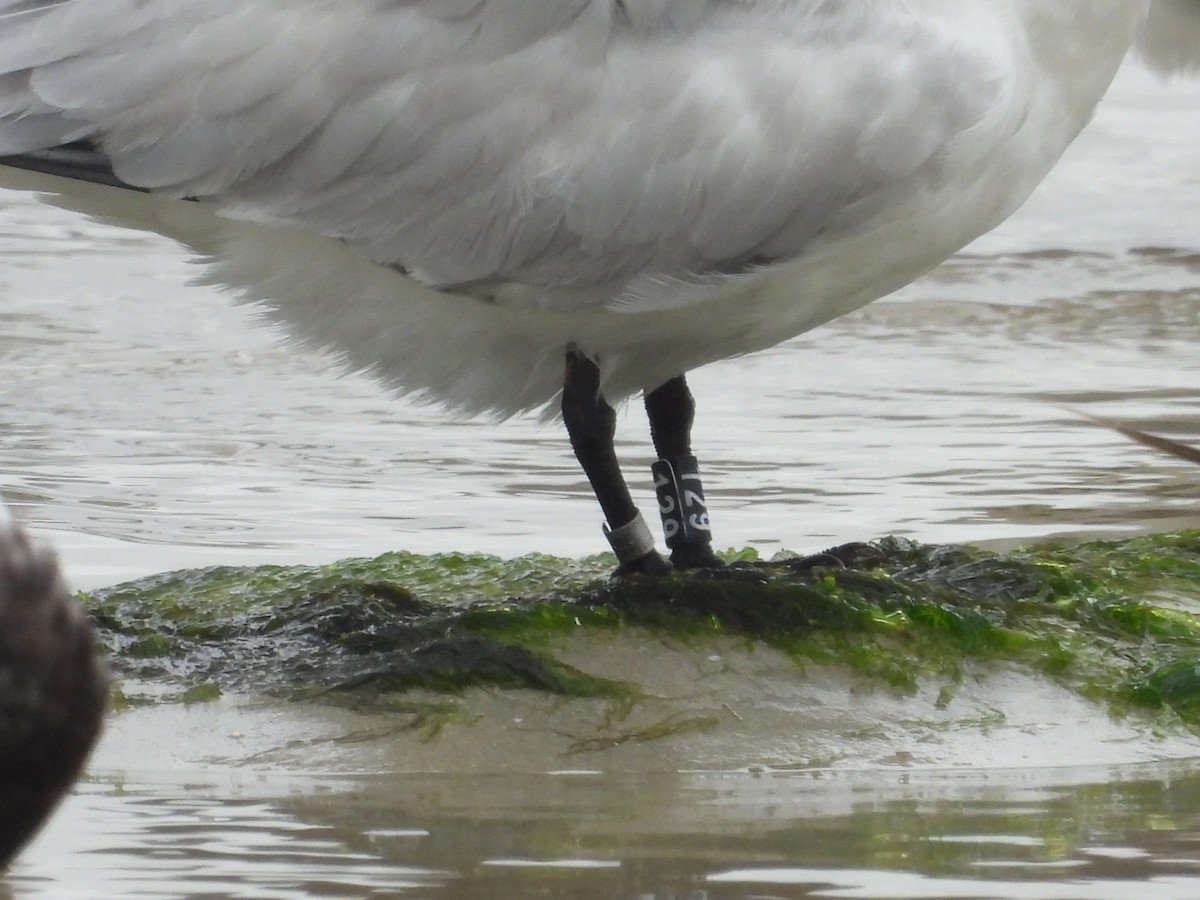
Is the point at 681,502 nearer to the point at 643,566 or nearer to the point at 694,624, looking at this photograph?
the point at 643,566

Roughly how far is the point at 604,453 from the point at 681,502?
274mm

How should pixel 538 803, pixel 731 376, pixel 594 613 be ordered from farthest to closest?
pixel 731 376 < pixel 594 613 < pixel 538 803

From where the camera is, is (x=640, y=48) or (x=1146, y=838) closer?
(x=1146, y=838)

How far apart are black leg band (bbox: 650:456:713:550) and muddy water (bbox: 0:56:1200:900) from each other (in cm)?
95

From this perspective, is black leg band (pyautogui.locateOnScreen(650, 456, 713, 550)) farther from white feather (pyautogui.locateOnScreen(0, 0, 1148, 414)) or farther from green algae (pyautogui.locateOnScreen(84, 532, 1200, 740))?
white feather (pyautogui.locateOnScreen(0, 0, 1148, 414))

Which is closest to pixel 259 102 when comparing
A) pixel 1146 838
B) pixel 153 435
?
pixel 1146 838

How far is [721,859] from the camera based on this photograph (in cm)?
355

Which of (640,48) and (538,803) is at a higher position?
(640,48)

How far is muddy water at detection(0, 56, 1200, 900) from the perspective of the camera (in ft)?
11.7

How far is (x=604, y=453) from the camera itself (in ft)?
17.7

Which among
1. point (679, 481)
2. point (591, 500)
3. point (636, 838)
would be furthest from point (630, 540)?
point (591, 500)

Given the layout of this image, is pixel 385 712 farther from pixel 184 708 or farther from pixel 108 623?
pixel 108 623

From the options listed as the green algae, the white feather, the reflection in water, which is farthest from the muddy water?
the white feather

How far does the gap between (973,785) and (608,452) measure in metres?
1.55
